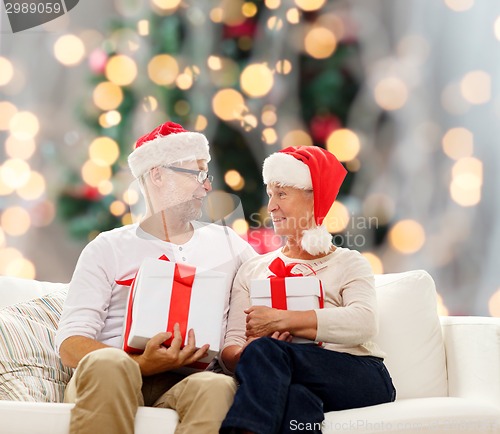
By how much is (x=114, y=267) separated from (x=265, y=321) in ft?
1.48

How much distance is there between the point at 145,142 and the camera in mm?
2131

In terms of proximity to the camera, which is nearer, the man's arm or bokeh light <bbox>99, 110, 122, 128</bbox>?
the man's arm

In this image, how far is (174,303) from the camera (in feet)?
5.75

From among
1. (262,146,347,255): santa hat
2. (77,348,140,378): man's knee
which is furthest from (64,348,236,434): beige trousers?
(262,146,347,255): santa hat

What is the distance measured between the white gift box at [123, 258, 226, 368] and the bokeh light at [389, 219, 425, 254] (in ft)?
4.14

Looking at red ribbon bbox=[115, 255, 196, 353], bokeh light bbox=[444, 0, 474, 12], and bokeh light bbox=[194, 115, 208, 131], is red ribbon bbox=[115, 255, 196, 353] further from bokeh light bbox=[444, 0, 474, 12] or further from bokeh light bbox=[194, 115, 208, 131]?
bokeh light bbox=[444, 0, 474, 12]

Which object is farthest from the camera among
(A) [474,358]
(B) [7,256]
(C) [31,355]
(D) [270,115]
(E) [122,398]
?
(D) [270,115]

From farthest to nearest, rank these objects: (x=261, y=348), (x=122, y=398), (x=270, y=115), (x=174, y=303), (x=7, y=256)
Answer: (x=270, y=115) → (x=7, y=256) → (x=174, y=303) → (x=261, y=348) → (x=122, y=398)

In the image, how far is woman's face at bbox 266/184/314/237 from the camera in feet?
6.64

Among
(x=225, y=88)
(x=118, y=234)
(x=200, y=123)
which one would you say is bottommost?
(x=118, y=234)

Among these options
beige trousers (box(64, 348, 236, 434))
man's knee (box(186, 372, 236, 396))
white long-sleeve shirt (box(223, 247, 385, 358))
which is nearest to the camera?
beige trousers (box(64, 348, 236, 434))

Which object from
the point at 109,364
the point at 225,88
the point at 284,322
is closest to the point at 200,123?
the point at 225,88

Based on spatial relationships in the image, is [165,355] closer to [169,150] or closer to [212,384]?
[212,384]

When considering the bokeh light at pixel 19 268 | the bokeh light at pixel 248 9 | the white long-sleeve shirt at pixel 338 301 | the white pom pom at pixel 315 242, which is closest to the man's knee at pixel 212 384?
the white long-sleeve shirt at pixel 338 301
